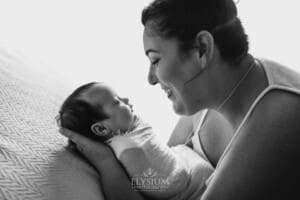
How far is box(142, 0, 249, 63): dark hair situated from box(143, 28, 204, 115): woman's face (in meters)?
0.03

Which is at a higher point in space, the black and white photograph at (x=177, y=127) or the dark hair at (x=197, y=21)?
the dark hair at (x=197, y=21)

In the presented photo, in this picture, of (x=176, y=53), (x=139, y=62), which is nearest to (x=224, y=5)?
(x=176, y=53)

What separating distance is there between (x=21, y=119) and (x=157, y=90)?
1.68 meters

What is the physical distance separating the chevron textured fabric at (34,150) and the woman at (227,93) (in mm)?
80

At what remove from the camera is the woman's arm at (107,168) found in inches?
39.8

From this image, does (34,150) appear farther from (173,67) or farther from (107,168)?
(173,67)

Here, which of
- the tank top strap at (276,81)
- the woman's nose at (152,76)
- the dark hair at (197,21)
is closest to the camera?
the tank top strap at (276,81)

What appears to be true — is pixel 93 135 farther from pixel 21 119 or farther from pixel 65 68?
pixel 65 68

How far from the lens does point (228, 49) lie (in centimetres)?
104

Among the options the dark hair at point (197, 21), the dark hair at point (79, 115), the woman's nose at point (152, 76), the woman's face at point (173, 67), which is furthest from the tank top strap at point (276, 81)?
the dark hair at point (79, 115)

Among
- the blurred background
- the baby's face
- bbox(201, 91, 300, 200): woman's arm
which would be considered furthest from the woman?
the blurred background

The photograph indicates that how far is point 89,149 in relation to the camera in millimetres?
1067

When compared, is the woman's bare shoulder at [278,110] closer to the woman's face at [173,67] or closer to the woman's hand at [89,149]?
the woman's face at [173,67]

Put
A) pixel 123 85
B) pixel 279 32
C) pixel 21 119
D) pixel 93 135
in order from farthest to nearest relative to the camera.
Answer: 1. pixel 123 85
2. pixel 279 32
3. pixel 93 135
4. pixel 21 119
